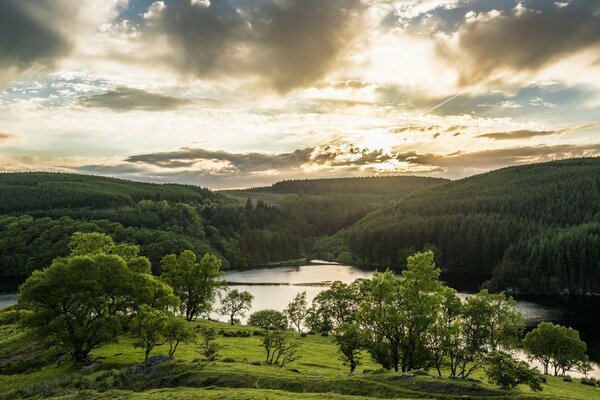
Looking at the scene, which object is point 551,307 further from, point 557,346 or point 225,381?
point 225,381

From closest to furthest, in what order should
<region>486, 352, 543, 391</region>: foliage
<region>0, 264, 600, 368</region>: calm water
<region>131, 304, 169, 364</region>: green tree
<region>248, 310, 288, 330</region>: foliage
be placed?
<region>486, 352, 543, 391</region>: foliage < <region>131, 304, 169, 364</region>: green tree < <region>248, 310, 288, 330</region>: foliage < <region>0, 264, 600, 368</region>: calm water

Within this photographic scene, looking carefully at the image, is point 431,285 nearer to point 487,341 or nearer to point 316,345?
point 487,341

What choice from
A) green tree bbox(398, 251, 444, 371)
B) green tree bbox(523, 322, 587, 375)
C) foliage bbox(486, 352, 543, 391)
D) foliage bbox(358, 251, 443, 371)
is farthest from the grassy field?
green tree bbox(523, 322, 587, 375)

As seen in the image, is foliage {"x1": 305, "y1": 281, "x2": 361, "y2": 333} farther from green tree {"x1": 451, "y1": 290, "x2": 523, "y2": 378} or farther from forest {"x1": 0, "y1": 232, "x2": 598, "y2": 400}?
green tree {"x1": 451, "y1": 290, "x2": 523, "y2": 378}

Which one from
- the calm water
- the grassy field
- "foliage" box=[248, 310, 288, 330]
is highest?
the grassy field

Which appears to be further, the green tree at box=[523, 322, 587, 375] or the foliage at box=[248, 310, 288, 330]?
the foliage at box=[248, 310, 288, 330]

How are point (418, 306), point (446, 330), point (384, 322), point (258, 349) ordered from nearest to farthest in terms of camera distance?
1. point (446, 330)
2. point (418, 306)
3. point (384, 322)
4. point (258, 349)

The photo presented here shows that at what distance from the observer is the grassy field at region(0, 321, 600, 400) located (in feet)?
139

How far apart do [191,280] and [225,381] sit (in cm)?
6533

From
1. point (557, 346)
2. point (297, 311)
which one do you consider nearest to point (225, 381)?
point (557, 346)

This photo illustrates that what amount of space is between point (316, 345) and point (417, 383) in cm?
4828

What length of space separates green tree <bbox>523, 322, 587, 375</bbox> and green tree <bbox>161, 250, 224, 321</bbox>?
2905 inches

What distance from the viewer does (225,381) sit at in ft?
164

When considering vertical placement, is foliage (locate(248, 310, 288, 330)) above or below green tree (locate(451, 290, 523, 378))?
below
